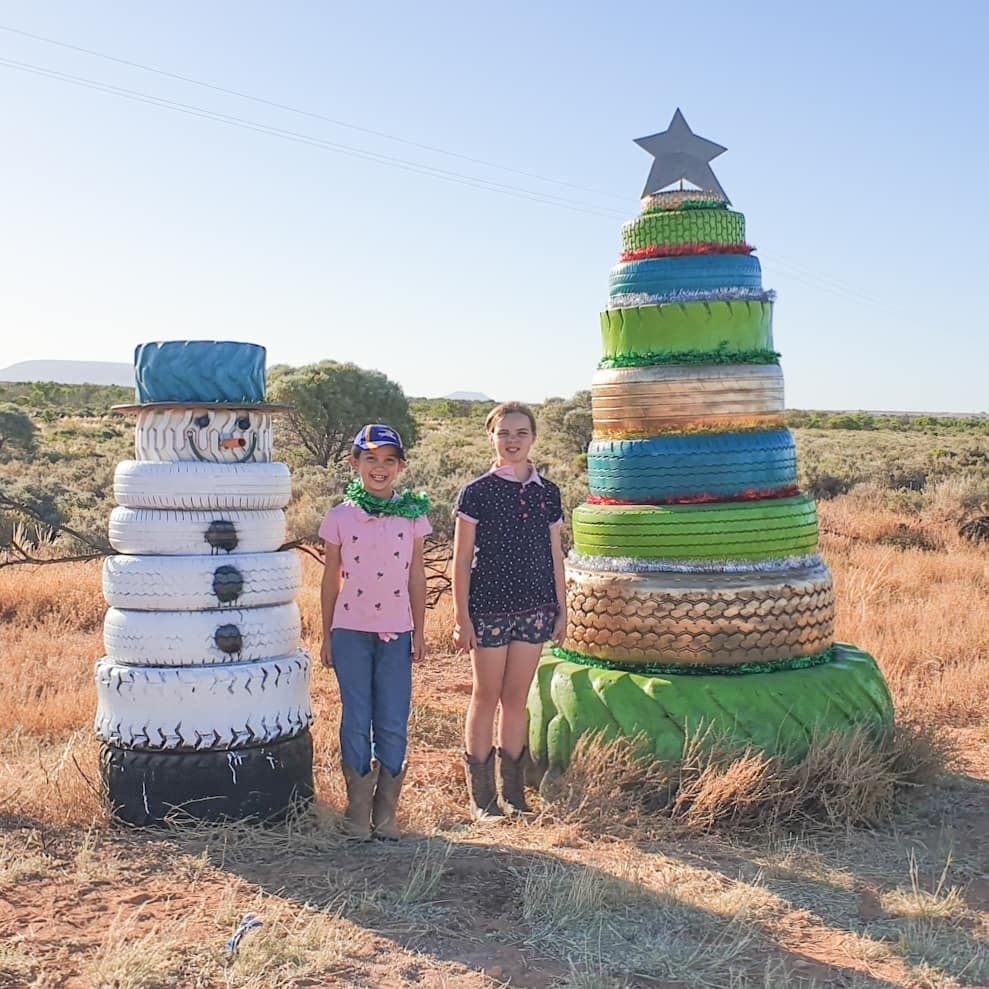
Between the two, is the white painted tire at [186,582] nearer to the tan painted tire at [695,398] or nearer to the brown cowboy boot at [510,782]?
the brown cowboy boot at [510,782]

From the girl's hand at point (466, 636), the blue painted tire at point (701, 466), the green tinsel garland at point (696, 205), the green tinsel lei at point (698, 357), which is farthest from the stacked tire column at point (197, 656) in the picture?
the green tinsel garland at point (696, 205)

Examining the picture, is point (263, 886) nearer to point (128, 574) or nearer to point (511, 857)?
point (511, 857)

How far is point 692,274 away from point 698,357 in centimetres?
41

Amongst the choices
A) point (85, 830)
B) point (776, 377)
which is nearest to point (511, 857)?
point (85, 830)

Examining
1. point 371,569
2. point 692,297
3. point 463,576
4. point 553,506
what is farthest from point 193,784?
point 692,297

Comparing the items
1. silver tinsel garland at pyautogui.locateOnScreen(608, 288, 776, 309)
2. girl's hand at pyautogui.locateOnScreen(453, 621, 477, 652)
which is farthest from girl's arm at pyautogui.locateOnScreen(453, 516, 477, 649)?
silver tinsel garland at pyautogui.locateOnScreen(608, 288, 776, 309)

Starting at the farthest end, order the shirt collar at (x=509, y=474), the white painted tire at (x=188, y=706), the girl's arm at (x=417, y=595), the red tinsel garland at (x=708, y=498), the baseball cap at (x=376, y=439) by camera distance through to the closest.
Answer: the red tinsel garland at (x=708, y=498) < the shirt collar at (x=509, y=474) < the girl's arm at (x=417, y=595) < the baseball cap at (x=376, y=439) < the white painted tire at (x=188, y=706)

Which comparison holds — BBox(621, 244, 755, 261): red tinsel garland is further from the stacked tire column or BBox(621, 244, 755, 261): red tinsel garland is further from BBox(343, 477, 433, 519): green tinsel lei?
the stacked tire column

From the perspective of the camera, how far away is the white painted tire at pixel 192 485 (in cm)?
472

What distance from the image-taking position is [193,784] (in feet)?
15.1

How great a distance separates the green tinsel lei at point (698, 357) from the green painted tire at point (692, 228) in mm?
576

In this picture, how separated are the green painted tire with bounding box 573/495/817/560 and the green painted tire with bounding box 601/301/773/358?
77 centimetres

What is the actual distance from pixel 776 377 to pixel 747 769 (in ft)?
6.44

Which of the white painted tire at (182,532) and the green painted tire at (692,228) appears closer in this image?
the white painted tire at (182,532)
